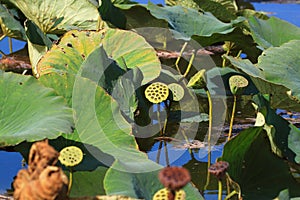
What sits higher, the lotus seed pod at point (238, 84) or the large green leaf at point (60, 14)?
the large green leaf at point (60, 14)

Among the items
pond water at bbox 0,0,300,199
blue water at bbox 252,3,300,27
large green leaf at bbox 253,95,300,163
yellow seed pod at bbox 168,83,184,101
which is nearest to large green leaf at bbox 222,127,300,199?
large green leaf at bbox 253,95,300,163

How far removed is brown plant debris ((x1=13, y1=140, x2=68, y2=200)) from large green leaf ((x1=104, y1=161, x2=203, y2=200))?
0.26 metres

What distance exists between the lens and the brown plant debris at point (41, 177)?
0.84 meters

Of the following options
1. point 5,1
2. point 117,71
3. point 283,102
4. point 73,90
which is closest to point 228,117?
point 283,102

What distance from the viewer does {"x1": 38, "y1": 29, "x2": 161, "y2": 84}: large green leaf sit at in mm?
1770

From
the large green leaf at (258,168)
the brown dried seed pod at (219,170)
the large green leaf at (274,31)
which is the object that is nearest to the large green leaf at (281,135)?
the large green leaf at (258,168)

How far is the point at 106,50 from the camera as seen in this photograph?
1855mm

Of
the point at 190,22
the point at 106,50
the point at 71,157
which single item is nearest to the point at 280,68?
the point at 106,50

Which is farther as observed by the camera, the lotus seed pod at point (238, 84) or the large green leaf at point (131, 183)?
the lotus seed pod at point (238, 84)

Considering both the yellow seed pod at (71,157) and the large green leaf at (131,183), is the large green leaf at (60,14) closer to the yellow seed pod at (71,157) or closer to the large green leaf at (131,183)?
the large green leaf at (131,183)

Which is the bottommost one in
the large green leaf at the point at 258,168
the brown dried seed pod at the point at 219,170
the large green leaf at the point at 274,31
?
the large green leaf at the point at 258,168

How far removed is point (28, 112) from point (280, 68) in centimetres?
69

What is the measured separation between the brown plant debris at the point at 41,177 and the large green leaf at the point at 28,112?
354 mm

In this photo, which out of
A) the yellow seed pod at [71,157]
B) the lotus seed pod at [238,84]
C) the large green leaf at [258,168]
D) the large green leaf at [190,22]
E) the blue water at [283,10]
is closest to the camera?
the yellow seed pod at [71,157]
